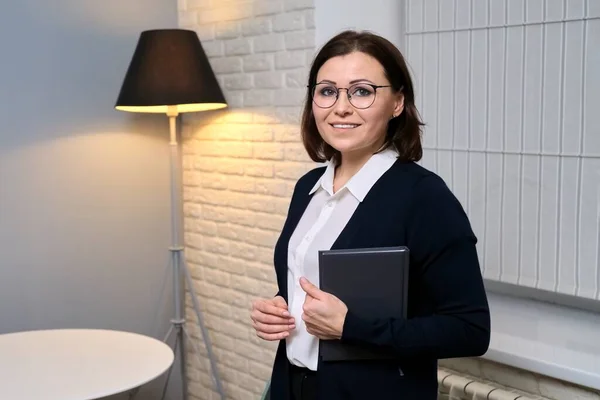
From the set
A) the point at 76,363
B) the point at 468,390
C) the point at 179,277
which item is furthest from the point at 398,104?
the point at 179,277

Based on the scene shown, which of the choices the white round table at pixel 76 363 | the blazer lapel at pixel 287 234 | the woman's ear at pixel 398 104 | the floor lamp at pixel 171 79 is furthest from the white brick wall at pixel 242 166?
the woman's ear at pixel 398 104

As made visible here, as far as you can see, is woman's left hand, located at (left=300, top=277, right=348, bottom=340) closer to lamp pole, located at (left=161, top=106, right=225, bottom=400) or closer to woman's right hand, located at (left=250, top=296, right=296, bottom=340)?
woman's right hand, located at (left=250, top=296, right=296, bottom=340)

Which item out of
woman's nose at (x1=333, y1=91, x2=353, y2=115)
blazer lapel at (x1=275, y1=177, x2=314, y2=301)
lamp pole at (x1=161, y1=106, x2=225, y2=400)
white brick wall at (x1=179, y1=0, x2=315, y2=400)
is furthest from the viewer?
lamp pole at (x1=161, y1=106, x2=225, y2=400)

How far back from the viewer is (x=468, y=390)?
220 cm

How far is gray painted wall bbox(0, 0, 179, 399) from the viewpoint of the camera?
2.86 meters

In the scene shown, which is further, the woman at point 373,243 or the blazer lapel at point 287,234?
the blazer lapel at point 287,234

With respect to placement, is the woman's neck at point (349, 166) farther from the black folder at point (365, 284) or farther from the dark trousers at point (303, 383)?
the dark trousers at point (303, 383)

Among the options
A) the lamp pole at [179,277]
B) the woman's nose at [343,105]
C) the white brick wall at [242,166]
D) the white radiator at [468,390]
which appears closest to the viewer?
the woman's nose at [343,105]

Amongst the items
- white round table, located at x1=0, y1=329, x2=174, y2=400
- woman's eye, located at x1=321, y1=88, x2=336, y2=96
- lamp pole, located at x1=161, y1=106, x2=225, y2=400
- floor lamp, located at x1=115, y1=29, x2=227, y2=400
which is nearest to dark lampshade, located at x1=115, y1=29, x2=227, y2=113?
floor lamp, located at x1=115, y1=29, x2=227, y2=400

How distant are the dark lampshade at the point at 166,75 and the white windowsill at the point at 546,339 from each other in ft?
4.34

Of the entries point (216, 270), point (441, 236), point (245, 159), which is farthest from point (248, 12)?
point (441, 236)

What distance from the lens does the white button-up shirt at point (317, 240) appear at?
1.51 metres

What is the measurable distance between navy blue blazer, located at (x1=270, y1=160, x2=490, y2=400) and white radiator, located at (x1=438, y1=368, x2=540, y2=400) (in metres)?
0.73

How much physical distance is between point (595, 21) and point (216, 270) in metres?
1.86
